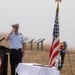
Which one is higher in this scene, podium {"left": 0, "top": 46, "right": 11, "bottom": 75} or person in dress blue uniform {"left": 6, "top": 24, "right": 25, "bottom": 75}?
person in dress blue uniform {"left": 6, "top": 24, "right": 25, "bottom": 75}

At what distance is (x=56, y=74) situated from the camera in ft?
36.6

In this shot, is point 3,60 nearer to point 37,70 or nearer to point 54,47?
point 37,70

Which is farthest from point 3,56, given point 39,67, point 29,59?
point 29,59

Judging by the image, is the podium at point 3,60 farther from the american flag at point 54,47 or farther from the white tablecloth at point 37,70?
the american flag at point 54,47

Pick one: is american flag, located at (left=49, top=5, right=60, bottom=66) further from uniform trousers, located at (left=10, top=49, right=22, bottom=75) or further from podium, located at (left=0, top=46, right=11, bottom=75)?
podium, located at (left=0, top=46, right=11, bottom=75)

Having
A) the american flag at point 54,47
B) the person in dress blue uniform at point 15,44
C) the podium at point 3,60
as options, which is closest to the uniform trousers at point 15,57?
the person in dress blue uniform at point 15,44

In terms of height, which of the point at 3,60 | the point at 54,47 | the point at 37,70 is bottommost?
the point at 37,70

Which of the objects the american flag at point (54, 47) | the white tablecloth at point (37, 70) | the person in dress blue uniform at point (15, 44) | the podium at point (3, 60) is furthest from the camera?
the american flag at point (54, 47)

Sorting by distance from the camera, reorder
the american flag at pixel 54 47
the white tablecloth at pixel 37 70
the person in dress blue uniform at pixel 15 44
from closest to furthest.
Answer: the white tablecloth at pixel 37 70 < the person in dress blue uniform at pixel 15 44 < the american flag at pixel 54 47

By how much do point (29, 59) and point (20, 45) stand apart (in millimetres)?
10084

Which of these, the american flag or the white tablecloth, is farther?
the american flag

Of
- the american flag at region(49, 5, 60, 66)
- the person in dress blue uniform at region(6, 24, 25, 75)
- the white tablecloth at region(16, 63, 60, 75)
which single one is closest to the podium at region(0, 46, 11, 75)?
the white tablecloth at region(16, 63, 60, 75)

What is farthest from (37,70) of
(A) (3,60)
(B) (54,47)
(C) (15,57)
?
(B) (54,47)

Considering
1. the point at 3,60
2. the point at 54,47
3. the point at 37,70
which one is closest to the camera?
the point at 37,70
